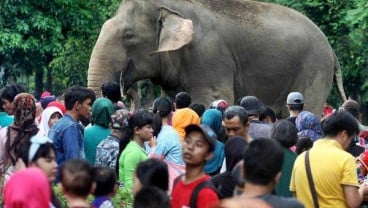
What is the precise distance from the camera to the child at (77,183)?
7.22m

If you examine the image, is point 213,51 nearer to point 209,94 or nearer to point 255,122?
point 209,94

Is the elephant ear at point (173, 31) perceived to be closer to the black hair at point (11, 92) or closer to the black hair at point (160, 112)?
the black hair at point (160, 112)

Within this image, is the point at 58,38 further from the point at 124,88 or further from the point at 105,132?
the point at 105,132

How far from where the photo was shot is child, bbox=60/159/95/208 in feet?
23.7

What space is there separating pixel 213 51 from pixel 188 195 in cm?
957

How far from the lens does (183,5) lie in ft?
55.9

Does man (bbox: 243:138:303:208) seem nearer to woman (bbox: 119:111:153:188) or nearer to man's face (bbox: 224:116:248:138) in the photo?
man's face (bbox: 224:116:248:138)


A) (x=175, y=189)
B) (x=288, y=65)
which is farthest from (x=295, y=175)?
(x=288, y=65)

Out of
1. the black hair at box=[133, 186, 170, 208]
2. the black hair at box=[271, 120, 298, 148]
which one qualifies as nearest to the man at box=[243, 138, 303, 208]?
the black hair at box=[133, 186, 170, 208]

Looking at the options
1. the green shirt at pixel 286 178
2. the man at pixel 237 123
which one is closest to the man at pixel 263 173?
the green shirt at pixel 286 178

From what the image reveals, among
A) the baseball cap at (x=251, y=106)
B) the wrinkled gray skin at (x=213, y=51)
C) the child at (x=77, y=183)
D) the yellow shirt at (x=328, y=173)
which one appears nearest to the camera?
the child at (x=77, y=183)

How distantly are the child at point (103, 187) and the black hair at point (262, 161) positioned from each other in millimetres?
1834

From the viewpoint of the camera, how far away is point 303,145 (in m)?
9.94

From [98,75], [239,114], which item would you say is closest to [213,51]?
[98,75]
